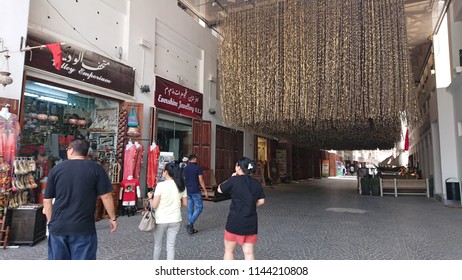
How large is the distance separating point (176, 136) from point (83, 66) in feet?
13.9

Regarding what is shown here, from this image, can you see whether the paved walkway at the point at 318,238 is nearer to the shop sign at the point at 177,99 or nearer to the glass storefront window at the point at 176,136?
the glass storefront window at the point at 176,136

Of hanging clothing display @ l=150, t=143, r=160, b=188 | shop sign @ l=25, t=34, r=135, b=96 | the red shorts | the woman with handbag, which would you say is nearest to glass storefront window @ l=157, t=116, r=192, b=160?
hanging clothing display @ l=150, t=143, r=160, b=188

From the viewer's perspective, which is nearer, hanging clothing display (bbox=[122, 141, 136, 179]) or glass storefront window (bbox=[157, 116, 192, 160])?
hanging clothing display (bbox=[122, 141, 136, 179])

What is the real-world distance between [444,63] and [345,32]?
544cm

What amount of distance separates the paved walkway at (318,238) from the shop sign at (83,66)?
3.29 m

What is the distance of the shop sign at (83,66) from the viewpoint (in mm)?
6082

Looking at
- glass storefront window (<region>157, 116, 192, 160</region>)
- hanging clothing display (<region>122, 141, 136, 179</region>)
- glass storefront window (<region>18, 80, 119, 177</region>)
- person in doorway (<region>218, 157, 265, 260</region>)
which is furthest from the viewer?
glass storefront window (<region>157, 116, 192, 160</region>)

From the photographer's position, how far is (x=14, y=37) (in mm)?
5645

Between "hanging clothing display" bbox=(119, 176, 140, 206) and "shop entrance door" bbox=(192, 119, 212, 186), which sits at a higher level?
"shop entrance door" bbox=(192, 119, 212, 186)

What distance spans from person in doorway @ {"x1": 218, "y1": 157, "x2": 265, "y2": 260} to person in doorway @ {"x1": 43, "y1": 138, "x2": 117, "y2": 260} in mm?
1301

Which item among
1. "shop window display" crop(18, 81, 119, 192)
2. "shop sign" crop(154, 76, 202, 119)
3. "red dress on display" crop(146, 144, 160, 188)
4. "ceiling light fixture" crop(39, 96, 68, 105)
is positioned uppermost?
"shop sign" crop(154, 76, 202, 119)

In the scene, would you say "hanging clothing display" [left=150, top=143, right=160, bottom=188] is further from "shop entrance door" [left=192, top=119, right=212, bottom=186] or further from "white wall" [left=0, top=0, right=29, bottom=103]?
"white wall" [left=0, top=0, right=29, bottom=103]

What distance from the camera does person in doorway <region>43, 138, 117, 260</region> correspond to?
2572 millimetres

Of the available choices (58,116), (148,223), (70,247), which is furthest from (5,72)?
(70,247)
